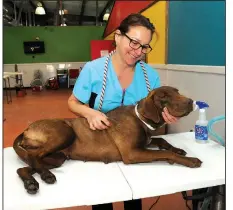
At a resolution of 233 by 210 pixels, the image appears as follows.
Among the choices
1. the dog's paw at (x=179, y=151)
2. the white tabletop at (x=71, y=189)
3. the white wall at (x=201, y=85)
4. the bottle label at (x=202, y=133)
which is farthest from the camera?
the white wall at (x=201, y=85)

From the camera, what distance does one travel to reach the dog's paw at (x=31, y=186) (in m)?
0.71

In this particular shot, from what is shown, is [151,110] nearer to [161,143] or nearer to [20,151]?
[161,143]

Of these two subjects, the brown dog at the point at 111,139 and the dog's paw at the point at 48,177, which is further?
the brown dog at the point at 111,139

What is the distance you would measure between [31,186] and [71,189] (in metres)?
0.11

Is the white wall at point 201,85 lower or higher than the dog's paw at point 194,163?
higher

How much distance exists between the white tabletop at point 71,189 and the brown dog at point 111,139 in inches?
2.3

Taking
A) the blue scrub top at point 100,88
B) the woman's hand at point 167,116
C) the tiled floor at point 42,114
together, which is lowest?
the tiled floor at point 42,114

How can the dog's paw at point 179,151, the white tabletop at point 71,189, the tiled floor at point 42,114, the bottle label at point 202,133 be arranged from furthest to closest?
the tiled floor at point 42,114 → the bottle label at point 202,133 → the dog's paw at point 179,151 → the white tabletop at point 71,189

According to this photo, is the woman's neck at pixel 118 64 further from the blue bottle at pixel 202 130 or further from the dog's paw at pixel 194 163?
the dog's paw at pixel 194 163

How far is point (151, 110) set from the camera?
946 millimetres

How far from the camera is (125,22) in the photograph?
1.07 m

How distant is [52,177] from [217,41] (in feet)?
4.04

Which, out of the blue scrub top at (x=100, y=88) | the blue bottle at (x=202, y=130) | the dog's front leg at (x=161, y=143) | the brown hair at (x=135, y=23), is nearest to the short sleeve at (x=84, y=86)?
the blue scrub top at (x=100, y=88)

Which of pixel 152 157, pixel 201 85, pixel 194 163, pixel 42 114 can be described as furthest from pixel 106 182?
pixel 42 114
